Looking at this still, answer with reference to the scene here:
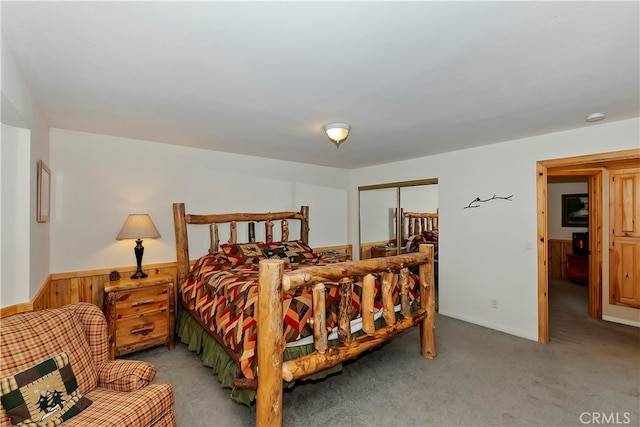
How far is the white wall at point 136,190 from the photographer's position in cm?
299

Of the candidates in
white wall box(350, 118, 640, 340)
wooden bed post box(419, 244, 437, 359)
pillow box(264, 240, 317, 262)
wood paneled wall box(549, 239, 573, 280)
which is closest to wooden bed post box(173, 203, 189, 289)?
pillow box(264, 240, 317, 262)

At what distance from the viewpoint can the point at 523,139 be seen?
3.40m

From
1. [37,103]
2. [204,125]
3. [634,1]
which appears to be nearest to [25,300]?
[37,103]

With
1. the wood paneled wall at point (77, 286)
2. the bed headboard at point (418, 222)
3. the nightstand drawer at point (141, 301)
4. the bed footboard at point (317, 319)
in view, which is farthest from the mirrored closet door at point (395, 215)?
the wood paneled wall at point (77, 286)

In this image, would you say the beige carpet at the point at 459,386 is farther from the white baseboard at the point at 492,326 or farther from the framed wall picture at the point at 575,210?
the framed wall picture at the point at 575,210

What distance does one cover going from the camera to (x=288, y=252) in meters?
4.03

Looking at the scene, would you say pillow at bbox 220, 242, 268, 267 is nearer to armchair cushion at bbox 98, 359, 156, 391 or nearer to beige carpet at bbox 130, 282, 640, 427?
beige carpet at bbox 130, 282, 640, 427

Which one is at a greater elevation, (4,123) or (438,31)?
(438,31)

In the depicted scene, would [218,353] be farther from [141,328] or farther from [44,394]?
[44,394]

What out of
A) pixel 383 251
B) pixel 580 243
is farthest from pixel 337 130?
pixel 580 243

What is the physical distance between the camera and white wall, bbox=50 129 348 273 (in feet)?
9.81

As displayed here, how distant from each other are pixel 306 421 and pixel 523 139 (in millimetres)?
3632

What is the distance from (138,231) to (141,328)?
990mm

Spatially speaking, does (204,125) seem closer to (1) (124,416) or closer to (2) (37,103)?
(2) (37,103)
